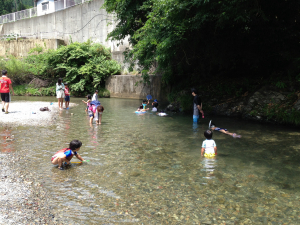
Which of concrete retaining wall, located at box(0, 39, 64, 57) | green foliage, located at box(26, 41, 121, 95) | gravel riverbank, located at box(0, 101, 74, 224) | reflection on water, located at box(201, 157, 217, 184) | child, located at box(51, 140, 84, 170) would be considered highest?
concrete retaining wall, located at box(0, 39, 64, 57)

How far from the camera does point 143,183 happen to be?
5453mm

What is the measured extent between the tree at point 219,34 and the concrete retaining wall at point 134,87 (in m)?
4.08

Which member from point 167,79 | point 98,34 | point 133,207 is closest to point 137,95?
point 167,79

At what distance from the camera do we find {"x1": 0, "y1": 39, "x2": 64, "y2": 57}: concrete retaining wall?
34062mm

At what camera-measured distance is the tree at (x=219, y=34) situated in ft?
35.9

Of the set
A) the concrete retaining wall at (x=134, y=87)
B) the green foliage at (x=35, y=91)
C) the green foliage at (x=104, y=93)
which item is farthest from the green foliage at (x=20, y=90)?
the concrete retaining wall at (x=134, y=87)

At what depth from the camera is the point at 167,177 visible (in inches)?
228

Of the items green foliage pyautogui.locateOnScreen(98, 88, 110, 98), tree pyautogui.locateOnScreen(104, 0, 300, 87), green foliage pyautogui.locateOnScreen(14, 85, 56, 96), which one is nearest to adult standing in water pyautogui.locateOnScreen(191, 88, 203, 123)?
tree pyautogui.locateOnScreen(104, 0, 300, 87)

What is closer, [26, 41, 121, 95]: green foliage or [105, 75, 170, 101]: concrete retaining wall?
[105, 75, 170, 101]: concrete retaining wall

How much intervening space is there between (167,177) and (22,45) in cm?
3433

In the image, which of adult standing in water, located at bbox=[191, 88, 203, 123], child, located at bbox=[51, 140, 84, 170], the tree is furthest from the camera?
adult standing in water, located at bbox=[191, 88, 203, 123]

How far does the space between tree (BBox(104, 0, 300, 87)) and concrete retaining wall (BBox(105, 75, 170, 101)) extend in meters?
4.08

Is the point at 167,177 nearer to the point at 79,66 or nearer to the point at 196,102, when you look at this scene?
the point at 196,102

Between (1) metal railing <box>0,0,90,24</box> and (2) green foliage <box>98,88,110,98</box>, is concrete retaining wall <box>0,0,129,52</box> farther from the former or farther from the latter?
(2) green foliage <box>98,88,110,98</box>
